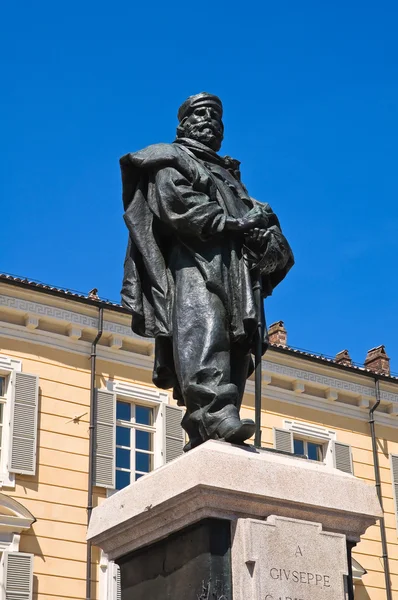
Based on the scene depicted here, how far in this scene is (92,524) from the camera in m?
6.33

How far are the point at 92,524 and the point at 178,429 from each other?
16221 millimetres

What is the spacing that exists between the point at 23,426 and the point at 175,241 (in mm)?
14660

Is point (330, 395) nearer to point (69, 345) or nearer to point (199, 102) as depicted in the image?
point (69, 345)

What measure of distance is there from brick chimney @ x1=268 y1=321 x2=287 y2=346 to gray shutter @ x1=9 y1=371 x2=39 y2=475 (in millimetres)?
7431

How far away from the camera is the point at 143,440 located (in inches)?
878

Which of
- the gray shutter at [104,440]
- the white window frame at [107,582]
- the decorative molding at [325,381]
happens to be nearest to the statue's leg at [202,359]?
the white window frame at [107,582]

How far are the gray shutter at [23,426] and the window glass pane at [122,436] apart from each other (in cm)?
182

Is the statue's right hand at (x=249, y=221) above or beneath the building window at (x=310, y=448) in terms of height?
beneath

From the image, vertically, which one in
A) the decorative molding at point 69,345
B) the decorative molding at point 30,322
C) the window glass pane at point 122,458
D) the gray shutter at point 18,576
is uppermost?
the decorative molding at point 30,322

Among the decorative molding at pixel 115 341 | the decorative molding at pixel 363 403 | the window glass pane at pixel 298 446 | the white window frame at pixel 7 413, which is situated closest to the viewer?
the white window frame at pixel 7 413

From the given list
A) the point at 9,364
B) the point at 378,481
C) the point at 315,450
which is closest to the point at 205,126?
the point at 9,364

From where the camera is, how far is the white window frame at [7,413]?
20375mm

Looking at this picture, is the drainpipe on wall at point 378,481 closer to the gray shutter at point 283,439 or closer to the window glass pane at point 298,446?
the window glass pane at point 298,446

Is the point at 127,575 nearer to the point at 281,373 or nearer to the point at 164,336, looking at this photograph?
the point at 164,336
